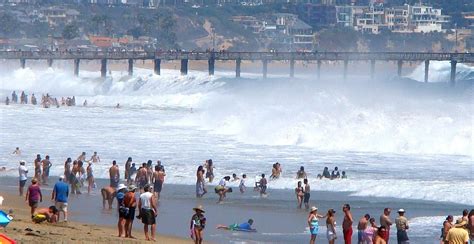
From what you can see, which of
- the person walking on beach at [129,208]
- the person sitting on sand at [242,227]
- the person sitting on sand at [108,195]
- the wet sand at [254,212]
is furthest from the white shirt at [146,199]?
the person sitting on sand at [108,195]

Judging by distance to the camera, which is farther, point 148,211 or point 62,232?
point 148,211

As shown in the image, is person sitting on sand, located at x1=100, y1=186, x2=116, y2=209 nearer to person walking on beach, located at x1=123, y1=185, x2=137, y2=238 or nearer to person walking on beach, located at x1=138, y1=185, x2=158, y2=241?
person walking on beach, located at x1=123, y1=185, x2=137, y2=238

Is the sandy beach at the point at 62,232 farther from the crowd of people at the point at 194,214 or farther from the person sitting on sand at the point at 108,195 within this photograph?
the person sitting on sand at the point at 108,195

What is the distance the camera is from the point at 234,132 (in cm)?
4919

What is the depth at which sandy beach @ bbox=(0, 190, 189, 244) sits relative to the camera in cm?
2006

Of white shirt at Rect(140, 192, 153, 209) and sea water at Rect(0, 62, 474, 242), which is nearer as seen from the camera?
white shirt at Rect(140, 192, 153, 209)

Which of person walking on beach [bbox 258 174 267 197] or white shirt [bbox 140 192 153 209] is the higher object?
white shirt [bbox 140 192 153 209]

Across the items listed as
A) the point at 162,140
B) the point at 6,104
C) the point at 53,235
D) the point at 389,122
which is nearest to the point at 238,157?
the point at 162,140

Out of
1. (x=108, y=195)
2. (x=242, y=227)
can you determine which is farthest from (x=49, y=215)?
(x=108, y=195)

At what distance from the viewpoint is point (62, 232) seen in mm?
21422

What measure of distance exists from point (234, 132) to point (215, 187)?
61.8 feet

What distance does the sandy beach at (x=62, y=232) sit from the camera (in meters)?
20.1

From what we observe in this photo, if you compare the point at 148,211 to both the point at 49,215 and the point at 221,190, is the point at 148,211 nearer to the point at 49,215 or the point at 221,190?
the point at 49,215

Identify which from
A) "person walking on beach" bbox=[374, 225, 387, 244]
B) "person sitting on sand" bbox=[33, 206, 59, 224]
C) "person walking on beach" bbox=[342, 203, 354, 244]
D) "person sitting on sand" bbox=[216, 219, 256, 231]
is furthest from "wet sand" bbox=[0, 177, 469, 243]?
"person walking on beach" bbox=[374, 225, 387, 244]
